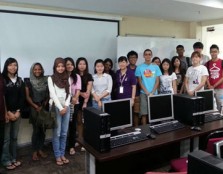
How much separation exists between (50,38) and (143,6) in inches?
66.5

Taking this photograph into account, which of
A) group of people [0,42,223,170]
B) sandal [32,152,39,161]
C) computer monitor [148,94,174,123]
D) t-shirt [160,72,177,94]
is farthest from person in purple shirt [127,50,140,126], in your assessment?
sandal [32,152,39,161]

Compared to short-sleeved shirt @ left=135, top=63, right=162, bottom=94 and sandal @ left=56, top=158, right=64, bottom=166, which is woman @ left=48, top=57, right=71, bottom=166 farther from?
short-sleeved shirt @ left=135, top=63, right=162, bottom=94

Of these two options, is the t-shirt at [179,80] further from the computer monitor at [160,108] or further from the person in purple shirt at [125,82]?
the computer monitor at [160,108]

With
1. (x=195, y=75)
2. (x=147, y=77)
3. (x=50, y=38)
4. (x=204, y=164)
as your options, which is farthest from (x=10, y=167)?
(x=195, y=75)

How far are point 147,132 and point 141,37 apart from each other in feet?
9.43

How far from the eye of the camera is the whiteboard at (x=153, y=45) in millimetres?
4602

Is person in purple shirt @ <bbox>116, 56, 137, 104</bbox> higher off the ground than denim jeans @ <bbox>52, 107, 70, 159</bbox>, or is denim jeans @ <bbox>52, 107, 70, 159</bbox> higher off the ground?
person in purple shirt @ <bbox>116, 56, 137, 104</bbox>

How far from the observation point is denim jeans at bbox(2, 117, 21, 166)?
3.00m

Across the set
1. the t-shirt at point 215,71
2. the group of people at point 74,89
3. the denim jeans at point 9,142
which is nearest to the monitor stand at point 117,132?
the group of people at point 74,89

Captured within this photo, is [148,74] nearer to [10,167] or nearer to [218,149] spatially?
[10,167]

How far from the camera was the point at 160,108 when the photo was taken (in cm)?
258

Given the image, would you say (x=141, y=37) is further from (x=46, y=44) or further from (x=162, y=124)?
(x=162, y=124)

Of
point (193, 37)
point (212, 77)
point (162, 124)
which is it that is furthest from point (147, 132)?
point (193, 37)

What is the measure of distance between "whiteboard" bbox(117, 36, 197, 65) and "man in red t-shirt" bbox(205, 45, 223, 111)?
1.33 metres
